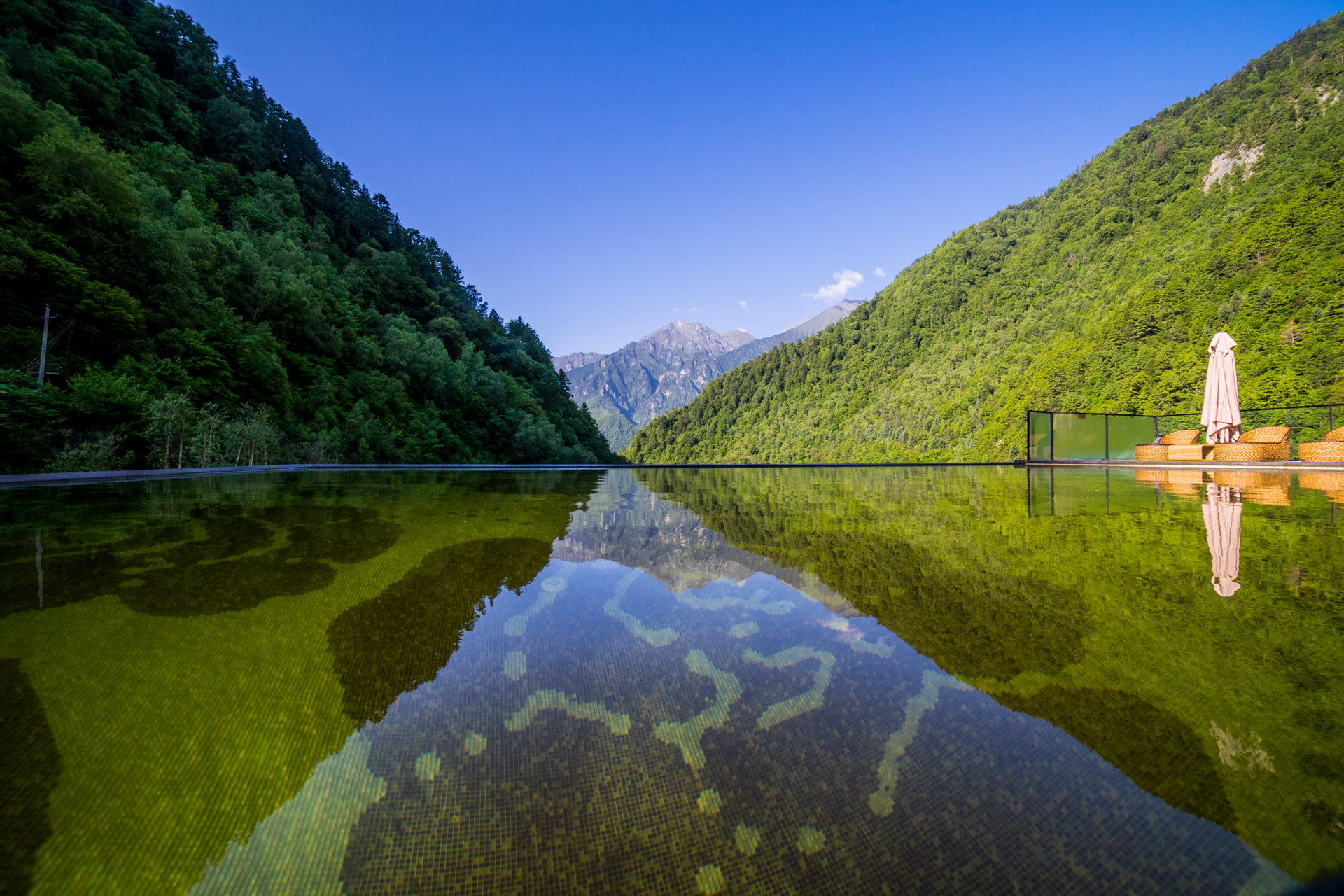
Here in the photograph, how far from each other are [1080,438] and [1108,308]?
56.0 meters

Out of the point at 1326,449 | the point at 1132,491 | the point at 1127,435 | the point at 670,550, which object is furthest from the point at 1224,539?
the point at 1127,435

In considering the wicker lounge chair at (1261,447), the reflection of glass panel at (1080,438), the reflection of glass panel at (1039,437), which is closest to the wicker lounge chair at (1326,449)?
the wicker lounge chair at (1261,447)

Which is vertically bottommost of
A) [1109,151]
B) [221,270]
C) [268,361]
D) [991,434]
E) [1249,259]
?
[991,434]

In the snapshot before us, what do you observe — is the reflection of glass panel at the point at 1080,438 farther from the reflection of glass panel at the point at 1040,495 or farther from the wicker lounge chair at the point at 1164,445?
the reflection of glass panel at the point at 1040,495

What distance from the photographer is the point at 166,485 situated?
6.74 metres

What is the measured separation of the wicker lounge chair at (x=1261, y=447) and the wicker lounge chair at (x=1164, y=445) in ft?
3.66

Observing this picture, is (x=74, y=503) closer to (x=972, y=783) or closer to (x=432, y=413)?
(x=972, y=783)

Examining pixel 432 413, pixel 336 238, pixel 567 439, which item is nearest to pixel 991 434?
pixel 567 439

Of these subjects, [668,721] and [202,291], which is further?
[202,291]

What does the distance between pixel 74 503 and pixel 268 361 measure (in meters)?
14.4

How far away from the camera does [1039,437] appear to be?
1488 cm

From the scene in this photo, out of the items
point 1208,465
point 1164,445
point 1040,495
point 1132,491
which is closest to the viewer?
point 1040,495

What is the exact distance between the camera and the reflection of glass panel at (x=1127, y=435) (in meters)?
15.0

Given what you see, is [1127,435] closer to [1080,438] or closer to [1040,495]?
[1080,438]
